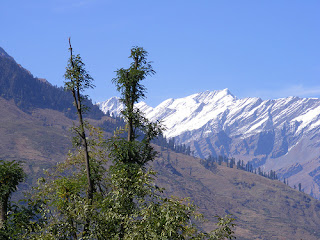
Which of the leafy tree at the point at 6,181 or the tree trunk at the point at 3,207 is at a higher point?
the leafy tree at the point at 6,181

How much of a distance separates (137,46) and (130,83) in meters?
2.87

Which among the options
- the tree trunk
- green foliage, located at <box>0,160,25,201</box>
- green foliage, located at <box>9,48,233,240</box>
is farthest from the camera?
the tree trunk

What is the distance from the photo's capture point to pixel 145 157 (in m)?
28.9

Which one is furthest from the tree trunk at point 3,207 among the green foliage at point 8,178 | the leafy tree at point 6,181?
the green foliage at point 8,178

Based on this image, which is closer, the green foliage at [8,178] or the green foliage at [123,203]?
the green foliage at [123,203]

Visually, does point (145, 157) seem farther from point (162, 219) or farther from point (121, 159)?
point (162, 219)

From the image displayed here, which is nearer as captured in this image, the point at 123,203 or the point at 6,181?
the point at 123,203

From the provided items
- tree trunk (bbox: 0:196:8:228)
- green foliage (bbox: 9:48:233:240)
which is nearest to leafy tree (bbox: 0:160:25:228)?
tree trunk (bbox: 0:196:8:228)

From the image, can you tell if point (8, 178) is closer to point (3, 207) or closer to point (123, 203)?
point (3, 207)

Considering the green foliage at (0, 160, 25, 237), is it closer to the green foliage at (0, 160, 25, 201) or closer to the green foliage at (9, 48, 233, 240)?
the green foliage at (0, 160, 25, 201)

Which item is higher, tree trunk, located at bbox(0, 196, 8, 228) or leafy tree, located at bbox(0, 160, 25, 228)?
leafy tree, located at bbox(0, 160, 25, 228)

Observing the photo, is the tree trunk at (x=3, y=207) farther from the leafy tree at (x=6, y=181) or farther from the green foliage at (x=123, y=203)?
the green foliage at (x=123, y=203)

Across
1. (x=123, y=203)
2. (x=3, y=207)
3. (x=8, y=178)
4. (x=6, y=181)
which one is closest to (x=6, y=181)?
(x=6, y=181)

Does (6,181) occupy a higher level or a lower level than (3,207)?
higher
